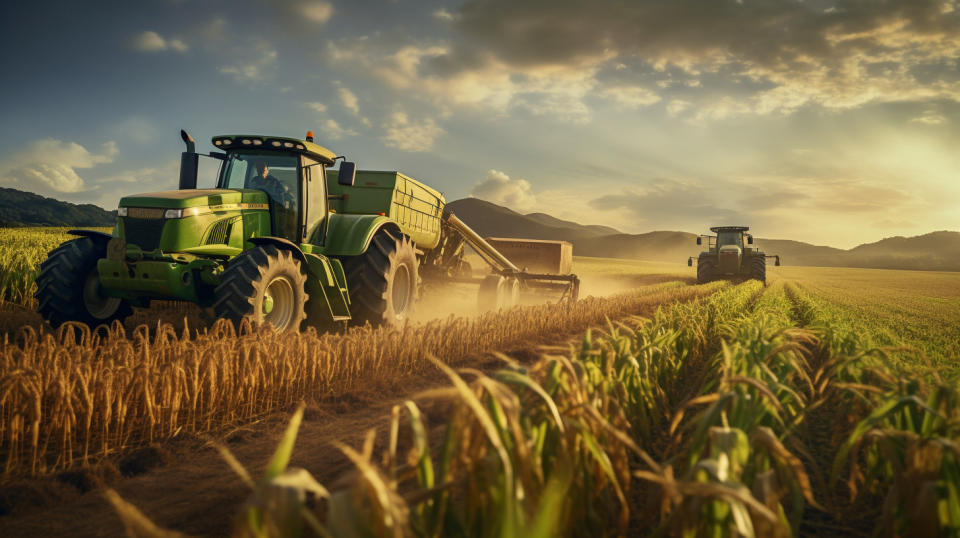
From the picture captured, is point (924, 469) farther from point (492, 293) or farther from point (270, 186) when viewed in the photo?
point (492, 293)

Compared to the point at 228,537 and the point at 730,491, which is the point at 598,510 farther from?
the point at 228,537

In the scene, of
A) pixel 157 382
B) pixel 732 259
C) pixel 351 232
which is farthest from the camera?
pixel 732 259

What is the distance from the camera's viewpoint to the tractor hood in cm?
573

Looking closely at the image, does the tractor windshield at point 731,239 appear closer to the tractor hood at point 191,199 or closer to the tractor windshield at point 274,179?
the tractor windshield at point 274,179

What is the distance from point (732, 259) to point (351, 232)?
70.8 feet

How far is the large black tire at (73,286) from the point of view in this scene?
5785 millimetres

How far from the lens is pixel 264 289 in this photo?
548 cm

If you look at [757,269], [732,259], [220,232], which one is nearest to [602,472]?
[220,232]

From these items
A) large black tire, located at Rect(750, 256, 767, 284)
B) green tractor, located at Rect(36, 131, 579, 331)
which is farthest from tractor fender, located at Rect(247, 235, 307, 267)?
large black tire, located at Rect(750, 256, 767, 284)

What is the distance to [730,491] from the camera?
120 centimetres

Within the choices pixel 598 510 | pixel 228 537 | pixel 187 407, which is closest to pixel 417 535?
pixel 598 510

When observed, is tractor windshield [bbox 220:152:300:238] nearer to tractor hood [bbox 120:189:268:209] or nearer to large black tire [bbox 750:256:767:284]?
tractor hood [bbox 120:189:268:209]

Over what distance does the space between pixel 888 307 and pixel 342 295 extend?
13.7 metres

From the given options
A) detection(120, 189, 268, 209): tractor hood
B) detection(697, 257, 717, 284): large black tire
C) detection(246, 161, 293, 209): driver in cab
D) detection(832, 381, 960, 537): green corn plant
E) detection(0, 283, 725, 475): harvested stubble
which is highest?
detection(246, 161, 293, 209): driver in cab
